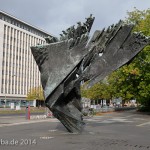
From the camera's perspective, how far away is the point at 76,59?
51.3 feet

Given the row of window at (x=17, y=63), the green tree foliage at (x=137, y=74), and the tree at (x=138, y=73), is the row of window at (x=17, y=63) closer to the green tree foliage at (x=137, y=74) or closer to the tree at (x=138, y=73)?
the green tree foliage at (x=137, y=74)

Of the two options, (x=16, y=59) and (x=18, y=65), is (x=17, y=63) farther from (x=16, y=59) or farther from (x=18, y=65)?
(x=16, y=59)

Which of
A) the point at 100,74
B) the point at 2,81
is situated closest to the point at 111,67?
the point at 100,74

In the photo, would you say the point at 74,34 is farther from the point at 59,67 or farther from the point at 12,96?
the point at 12,96

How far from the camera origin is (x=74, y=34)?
16.3m

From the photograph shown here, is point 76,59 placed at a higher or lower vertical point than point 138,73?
lower

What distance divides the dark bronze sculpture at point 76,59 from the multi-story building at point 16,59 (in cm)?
7666

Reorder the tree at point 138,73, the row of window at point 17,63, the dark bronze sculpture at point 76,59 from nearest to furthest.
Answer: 1. the dark bronze sculpture at point 76,59
2. the tree at point 138,73
3. the row of window at point 17,63

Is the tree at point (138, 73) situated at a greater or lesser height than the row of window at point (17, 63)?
lesser

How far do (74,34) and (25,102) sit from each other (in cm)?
9242

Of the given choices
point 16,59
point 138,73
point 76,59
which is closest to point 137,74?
point 138,73

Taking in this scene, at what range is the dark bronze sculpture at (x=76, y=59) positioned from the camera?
1548 centimetres

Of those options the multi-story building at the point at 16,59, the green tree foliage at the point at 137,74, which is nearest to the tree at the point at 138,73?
the green tree foliage at the point at 137,74

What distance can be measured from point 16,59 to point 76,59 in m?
89.3
